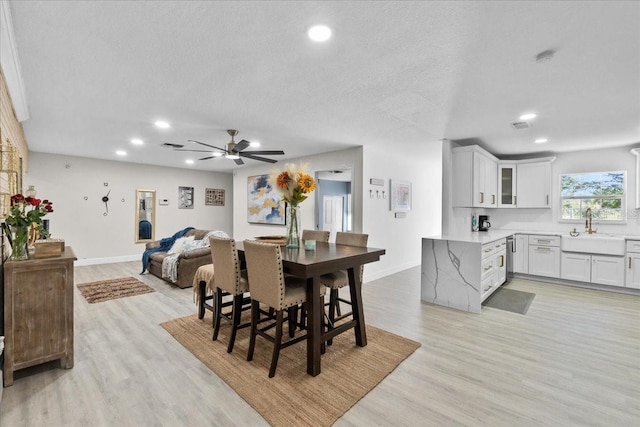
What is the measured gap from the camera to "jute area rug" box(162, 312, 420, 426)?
1.99m

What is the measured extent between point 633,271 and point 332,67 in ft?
17.8

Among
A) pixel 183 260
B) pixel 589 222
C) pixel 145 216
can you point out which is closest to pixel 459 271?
pixel 589 222

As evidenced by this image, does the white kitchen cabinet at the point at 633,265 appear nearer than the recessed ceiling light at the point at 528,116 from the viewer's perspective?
No

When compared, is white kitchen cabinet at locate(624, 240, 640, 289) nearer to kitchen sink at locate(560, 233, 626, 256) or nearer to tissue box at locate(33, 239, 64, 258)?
kitchen sink at locate(560, 233, 626, 256)

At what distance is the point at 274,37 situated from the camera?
198 centimetres

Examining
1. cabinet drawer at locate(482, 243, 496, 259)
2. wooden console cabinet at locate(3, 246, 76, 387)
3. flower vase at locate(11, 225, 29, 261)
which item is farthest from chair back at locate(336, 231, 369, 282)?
flower vase at locate(11, 225, 29, 261)

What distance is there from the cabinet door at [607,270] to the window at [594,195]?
0.91m

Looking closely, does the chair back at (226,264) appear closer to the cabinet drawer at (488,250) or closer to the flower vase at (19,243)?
the flower vase at (19,243)

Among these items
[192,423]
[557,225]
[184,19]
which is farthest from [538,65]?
[557,225]

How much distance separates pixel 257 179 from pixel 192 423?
6036 millimetres

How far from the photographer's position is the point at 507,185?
5789mm

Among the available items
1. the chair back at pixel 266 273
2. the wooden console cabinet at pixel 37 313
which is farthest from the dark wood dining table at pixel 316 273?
the wooden console cabinet at pixel 37 313

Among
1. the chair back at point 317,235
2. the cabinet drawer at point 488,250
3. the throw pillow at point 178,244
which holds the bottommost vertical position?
the throw pillow at point 178,244

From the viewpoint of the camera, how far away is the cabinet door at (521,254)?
5434 mm
